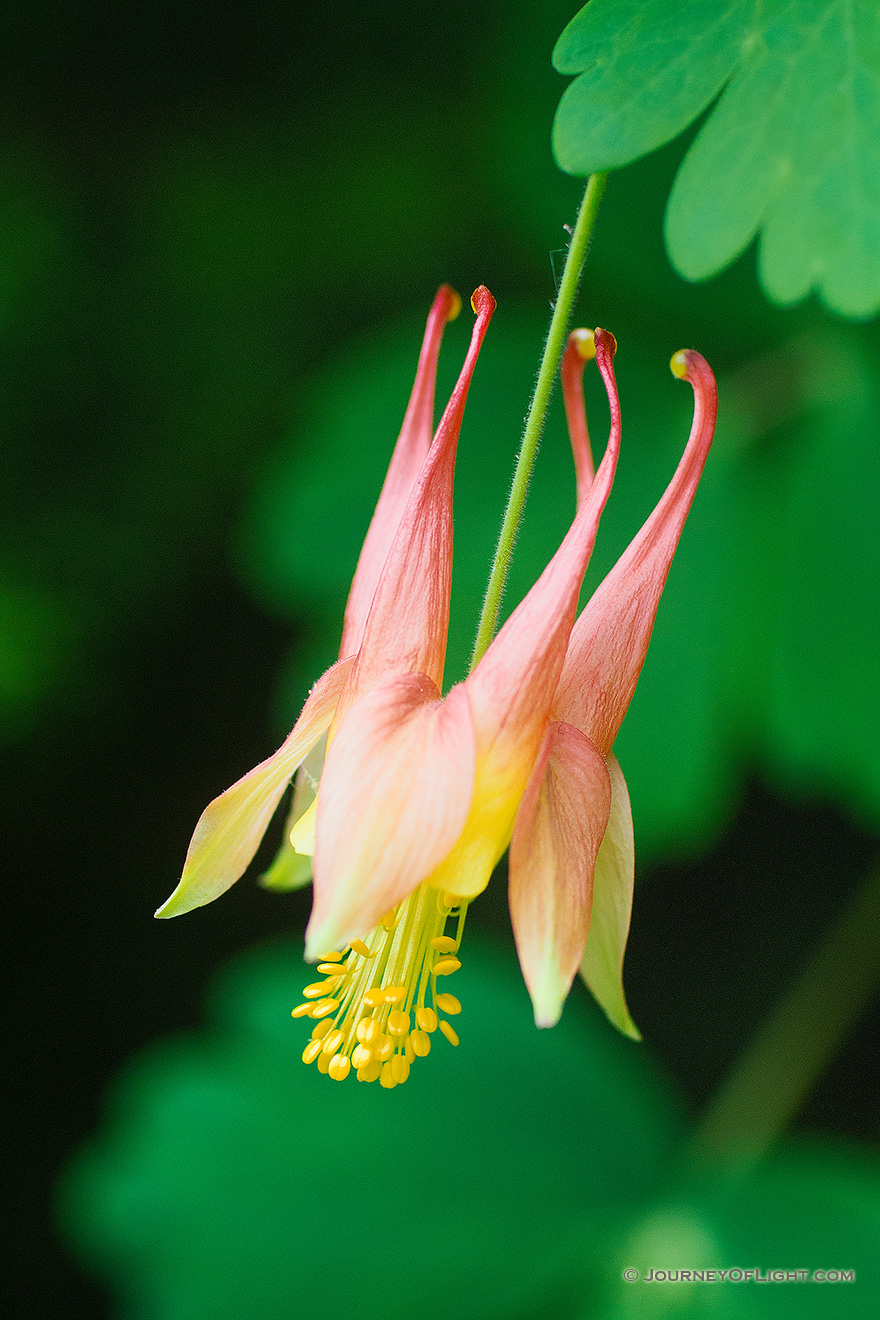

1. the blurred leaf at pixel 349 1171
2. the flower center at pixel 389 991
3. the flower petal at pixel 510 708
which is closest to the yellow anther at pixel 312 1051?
the flower center at pixel 389 991

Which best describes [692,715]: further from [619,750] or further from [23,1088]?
[23,1088]

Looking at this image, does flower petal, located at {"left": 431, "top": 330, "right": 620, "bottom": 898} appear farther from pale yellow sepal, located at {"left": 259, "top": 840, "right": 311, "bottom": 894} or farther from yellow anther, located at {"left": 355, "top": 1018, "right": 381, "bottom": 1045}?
pale yellow sepal, located at {"left": 259, "top": 840, "right": 311, "bottom": 894}

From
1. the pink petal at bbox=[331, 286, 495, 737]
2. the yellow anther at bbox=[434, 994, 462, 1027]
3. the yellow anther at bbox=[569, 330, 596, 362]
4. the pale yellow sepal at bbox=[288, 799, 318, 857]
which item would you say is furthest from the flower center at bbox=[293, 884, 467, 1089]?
the yellow anther at bbox=[569, 330, 596, 362]

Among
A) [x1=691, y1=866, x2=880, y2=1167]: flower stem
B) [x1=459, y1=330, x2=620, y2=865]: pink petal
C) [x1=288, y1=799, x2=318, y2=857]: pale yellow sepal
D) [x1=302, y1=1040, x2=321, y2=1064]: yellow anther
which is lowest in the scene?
[x1=691, y1=866, x2=880, y2=1167]: flower stem

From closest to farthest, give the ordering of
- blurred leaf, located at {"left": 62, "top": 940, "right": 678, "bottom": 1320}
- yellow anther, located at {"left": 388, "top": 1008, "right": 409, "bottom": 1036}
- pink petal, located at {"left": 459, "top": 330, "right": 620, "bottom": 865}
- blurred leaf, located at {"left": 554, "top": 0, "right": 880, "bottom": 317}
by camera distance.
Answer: blurred leaf, located at {"left": 554, "top": 0, "right": 880, "bottom": 317} < pink petal, located at {"left": 459, "top": 330, "right": 620, "bottom": 865} < yellow anther, located at {"left": 388, "top": 1008, "right": 409, "bottom": 1036} < blurred leaf, located at {"left": 62, "top": 940, "right": 678, "bottom": 1320}

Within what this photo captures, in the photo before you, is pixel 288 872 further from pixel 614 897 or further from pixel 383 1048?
pixel 614 897

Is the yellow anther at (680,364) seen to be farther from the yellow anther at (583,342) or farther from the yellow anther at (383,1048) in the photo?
the yellow anther at (383,1048)

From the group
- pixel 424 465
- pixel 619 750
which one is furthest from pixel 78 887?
pixel 424 465
